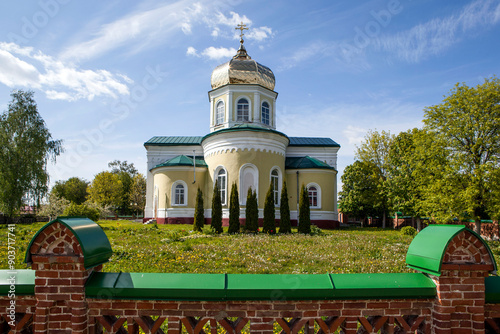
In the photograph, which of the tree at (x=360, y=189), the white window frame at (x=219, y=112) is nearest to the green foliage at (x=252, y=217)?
the white window frame at (x=219, y=112)

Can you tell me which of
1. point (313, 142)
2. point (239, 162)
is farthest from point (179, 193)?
point (313, 142)

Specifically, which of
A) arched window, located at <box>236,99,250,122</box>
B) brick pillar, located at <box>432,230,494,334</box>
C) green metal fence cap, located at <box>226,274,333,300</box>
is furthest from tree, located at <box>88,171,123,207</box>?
brick pillar, located at <box>432,230,494,334</box>

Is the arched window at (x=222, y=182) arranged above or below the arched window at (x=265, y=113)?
below

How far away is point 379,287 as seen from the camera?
273 centimetres

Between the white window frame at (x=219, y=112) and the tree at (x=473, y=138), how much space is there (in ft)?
44.7

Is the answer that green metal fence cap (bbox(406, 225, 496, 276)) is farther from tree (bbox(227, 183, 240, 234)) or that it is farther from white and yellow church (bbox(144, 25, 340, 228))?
white and yellow church (bbox(144, 25, 340, 228))

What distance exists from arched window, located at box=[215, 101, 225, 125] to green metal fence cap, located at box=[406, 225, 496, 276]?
2135cm

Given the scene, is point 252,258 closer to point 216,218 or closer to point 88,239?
point 88,239

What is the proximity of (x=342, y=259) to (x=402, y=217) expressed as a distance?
888 inches

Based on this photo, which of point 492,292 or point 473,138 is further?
point 473,138

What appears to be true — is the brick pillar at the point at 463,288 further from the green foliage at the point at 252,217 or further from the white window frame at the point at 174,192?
the white window frame at the point at 174,192

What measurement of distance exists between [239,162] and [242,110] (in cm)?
493

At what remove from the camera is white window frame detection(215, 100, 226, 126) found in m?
23.6

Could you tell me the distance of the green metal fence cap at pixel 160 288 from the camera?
2611mm
